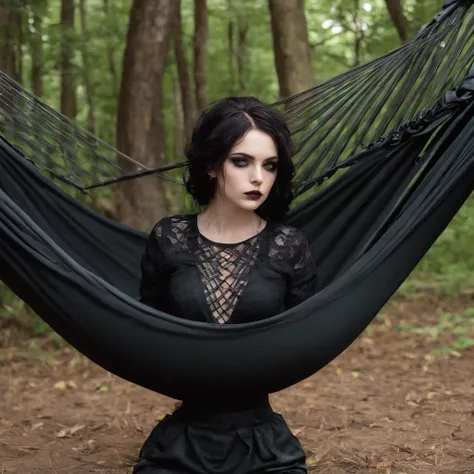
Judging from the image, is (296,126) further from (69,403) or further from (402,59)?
(69,403)

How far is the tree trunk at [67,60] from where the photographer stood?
5.92m

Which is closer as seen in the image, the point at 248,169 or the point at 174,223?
the point at 248,169

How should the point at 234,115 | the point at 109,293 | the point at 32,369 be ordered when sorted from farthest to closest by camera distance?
the point at 32,369, the point at 234,115, the point at 109,293

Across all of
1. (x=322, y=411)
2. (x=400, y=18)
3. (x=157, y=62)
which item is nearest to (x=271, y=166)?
(x=322, y=411)

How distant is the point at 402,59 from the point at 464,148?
55 centimetres

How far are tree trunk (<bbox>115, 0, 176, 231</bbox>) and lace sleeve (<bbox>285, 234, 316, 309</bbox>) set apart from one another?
2969 mm

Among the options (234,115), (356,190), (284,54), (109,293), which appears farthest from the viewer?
(284,54)

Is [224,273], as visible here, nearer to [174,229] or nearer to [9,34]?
[174,229]

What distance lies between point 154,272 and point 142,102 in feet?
10.1

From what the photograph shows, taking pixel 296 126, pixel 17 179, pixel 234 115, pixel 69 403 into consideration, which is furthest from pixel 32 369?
pixel 234 115

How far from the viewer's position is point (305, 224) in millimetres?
2391

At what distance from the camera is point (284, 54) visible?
16.2ft

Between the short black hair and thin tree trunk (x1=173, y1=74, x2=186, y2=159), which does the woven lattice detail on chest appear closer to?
the short black hair

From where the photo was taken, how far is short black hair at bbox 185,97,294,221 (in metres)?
2.01
